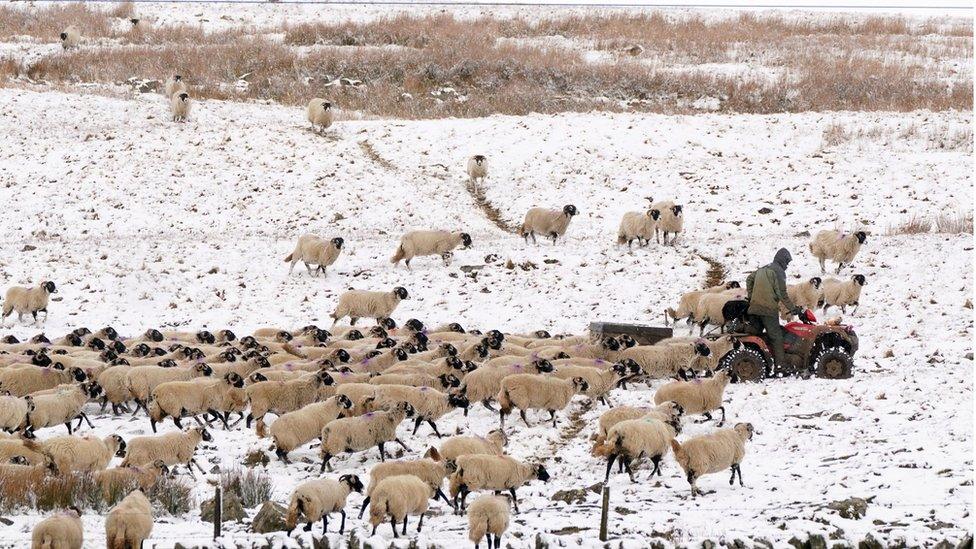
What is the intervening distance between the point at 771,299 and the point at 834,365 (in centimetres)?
132

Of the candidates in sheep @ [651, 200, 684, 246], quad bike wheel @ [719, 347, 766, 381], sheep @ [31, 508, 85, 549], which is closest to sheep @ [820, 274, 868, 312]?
quad bike wheel @ [719, 347, 766, 381]

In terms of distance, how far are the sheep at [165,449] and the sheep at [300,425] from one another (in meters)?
0.93

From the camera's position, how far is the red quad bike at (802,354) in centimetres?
1598

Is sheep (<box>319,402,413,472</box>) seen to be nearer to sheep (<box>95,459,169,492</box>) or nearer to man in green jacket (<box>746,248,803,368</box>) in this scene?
sheep (<box>95,459,169,492</box>)

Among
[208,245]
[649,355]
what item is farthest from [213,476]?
[208,245]

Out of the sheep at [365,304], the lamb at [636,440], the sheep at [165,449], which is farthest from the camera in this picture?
the sheep at [365,304]

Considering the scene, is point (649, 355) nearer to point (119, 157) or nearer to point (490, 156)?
point (490, 156)

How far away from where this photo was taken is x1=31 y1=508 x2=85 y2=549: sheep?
8.88 meters

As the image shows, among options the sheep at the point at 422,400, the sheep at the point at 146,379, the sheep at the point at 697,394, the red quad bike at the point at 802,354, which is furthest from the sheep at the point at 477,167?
the sheep at the point at 697,394

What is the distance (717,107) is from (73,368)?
1204 inches

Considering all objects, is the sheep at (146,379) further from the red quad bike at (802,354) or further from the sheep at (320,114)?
the sheep at (320,114)

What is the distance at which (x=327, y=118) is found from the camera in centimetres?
3631

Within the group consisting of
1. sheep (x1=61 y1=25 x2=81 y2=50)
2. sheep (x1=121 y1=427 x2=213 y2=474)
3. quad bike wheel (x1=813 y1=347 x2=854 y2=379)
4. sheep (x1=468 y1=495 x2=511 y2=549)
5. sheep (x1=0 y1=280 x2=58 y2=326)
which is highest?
sheep (x1=61 y1=25 x2=81 y2=50)

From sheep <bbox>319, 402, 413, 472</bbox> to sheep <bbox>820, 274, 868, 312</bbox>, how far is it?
33.2ft
